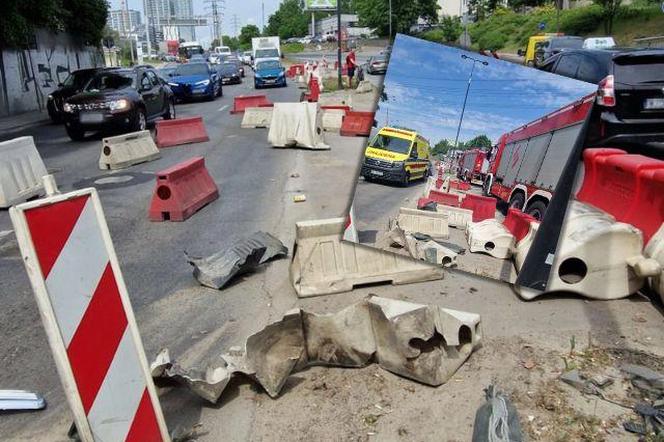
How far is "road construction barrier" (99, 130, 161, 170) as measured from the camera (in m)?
11.9

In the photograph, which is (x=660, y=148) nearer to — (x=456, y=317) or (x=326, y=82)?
(x=456, y=317)

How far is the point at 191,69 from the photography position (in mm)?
29172

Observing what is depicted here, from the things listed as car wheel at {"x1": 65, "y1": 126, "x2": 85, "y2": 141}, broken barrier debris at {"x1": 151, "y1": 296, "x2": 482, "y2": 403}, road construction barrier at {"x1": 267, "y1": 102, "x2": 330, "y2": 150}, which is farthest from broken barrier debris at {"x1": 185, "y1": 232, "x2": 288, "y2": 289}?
car wheel at {"x1": 65, "y1": 126, "x2": 85, "y2": 141}

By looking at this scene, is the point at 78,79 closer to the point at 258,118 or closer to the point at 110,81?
the point at 110,81

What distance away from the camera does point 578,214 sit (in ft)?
13.7

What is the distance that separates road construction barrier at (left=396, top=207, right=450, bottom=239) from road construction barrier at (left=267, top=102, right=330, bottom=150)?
30.9 feet

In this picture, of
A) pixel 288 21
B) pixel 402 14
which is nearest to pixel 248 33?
pixel 288 21

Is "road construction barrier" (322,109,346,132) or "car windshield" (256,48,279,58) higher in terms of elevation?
"car windshield" (256,48,279,58)

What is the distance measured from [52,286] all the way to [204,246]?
4229 millimetres

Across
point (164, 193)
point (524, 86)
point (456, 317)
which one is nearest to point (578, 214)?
point (524, 86)

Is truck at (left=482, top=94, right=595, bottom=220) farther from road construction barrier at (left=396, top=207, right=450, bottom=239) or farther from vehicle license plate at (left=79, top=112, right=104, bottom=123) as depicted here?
vehicle license plate at (left=79, top=112, right=104, bottom=123)

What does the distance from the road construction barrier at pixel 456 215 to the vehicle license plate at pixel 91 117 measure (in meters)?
13.1

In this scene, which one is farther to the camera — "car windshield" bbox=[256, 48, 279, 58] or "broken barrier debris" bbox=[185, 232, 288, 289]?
"car windshield" bbox=[256, 48, 279, 58]

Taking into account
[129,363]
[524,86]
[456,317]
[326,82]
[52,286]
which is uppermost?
[524,86]
